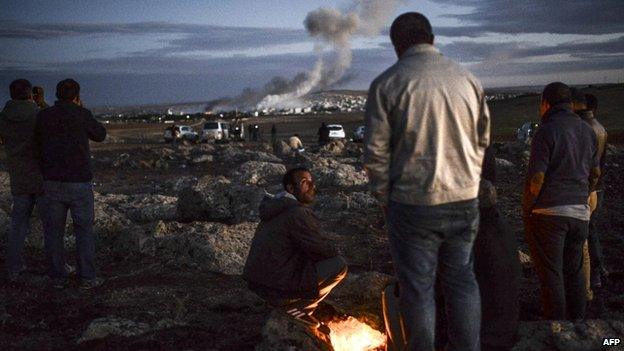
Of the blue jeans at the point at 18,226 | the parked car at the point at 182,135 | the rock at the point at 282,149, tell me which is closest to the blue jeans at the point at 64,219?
the blue jeans at the point at 18,226

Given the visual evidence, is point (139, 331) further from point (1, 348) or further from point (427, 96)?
point (427, 96)

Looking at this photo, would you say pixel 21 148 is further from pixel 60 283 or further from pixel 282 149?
pixel 282 149

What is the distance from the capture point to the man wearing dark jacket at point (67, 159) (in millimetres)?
5238

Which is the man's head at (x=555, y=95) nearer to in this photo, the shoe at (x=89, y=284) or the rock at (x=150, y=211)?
the shoe at (x=89, y=284)

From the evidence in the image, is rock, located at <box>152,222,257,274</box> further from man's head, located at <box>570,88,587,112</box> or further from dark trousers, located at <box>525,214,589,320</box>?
man's head, located at <box>570,88,587,112</box>

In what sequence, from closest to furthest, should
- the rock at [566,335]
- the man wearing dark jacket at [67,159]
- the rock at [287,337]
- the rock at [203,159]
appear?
the rock at [566,335], the rock at [287,337], the man wearing dark jacket at [67,159], the rock at [203,159]

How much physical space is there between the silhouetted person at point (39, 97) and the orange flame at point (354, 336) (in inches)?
159

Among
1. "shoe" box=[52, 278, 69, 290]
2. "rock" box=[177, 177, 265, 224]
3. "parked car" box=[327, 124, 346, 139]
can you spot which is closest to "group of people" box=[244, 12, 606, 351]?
"shoe" box=[52, 278, 69, 290]

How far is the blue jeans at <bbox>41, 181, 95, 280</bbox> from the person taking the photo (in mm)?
5266

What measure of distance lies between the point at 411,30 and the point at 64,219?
3952 millimetres

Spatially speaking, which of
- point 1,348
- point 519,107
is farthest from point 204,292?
point 519,107

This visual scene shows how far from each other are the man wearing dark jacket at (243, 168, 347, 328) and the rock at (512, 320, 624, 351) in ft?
4.38

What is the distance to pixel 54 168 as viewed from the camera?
17.2 feet

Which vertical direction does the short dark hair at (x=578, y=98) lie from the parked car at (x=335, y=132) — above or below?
above
